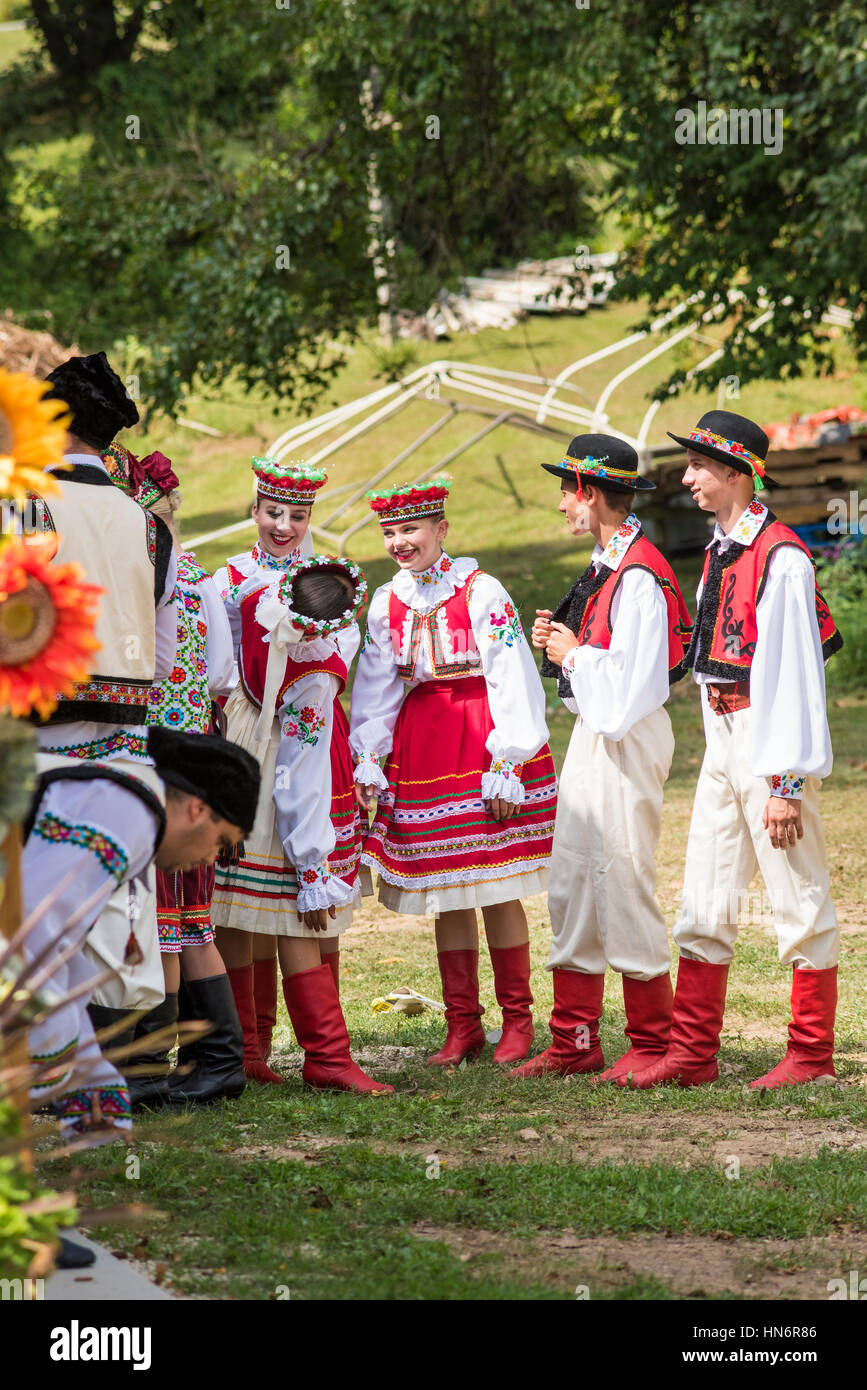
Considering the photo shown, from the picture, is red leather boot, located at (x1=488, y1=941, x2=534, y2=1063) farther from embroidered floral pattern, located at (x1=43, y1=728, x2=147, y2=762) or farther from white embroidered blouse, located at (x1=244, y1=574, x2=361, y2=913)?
embroidered floral pattern, located at (x1=43, y1=728, x2=147, y2=762)

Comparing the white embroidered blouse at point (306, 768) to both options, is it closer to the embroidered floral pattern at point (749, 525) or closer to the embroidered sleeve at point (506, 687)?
the embroidered sleeve at point (506, 687)

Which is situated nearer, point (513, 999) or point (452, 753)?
point (452, 753)

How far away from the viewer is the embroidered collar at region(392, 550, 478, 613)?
16.6ft

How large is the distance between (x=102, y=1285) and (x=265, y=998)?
221cm

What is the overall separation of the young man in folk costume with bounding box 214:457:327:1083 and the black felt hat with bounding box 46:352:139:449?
0.77m

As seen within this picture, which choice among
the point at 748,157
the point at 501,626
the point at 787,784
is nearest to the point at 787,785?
the point at 787,784

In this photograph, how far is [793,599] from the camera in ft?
14.9

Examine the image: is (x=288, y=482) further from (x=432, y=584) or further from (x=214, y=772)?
(x=214, y=772)

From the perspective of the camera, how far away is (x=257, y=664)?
15.7ft

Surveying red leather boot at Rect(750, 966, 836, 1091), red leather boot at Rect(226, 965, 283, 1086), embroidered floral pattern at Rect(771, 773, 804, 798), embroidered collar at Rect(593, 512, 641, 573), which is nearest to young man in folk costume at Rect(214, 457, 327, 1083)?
red leather boot at Rect(226, 965, 283, 1086)

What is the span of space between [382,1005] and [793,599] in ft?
8.13
